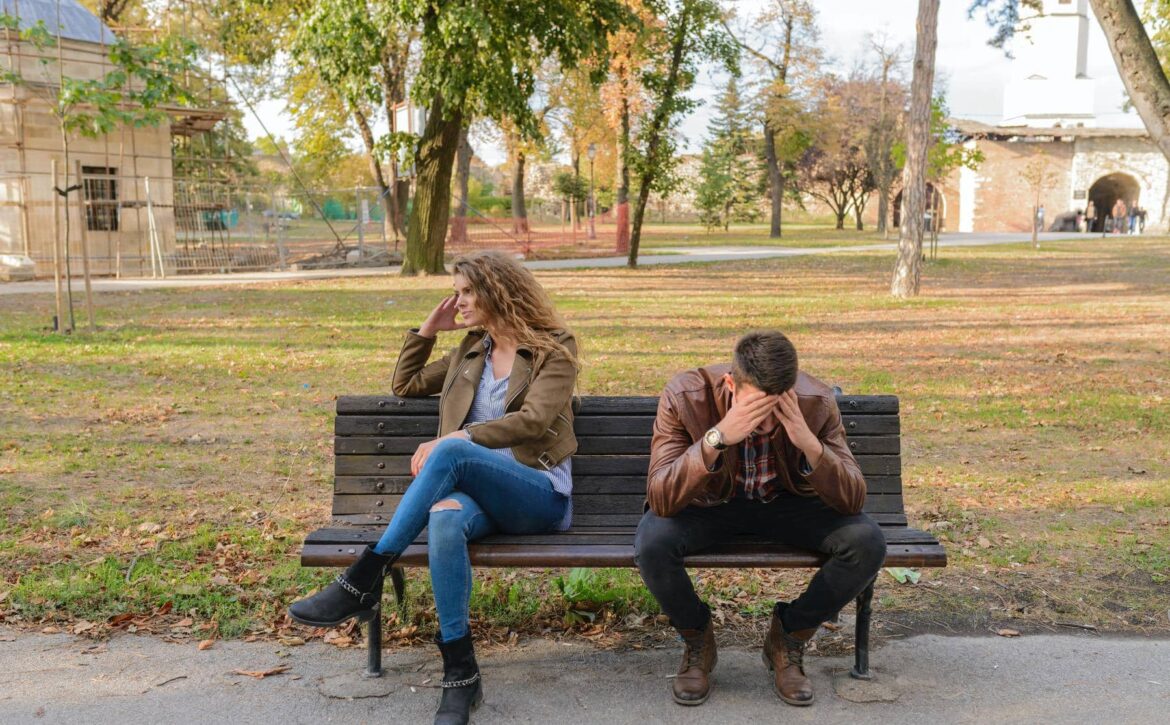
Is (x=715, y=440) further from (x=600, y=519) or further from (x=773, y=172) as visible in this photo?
(x=773, y=172)

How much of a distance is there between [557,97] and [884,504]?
3843 cm

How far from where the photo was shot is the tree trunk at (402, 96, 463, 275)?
843 inches

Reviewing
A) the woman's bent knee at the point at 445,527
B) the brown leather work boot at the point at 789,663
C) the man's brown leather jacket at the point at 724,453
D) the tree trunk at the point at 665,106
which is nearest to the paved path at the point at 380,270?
the tree trunk at the point at 665,106

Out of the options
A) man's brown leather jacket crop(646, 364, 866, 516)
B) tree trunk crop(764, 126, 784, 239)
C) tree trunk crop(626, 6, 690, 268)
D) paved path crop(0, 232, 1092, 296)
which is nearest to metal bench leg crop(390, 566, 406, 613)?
man's brown leather jacket crop(646, 364, 866, 516)

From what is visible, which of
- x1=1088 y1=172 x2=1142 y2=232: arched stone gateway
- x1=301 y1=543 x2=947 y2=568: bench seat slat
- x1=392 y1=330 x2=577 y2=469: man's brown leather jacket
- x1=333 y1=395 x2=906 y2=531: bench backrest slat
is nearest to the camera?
x1=301 y1=543 x2=947 y2=568: bench seat slat

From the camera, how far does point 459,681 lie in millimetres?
3557

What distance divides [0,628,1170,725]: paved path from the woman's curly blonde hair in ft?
3.77

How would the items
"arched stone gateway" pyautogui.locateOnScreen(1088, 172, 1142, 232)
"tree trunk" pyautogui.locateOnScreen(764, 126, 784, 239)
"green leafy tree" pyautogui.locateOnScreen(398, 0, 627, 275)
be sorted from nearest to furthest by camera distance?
"green leafy tree" pyautogui.locateOnScreen(398, 0, 627, 275) → "tree trunk" pyautogui.locateOnScreen(764, 126, 784, 239) → "arched stone gateway" pyautogui.locateOnScreen(1088, 172, 1142, 232)

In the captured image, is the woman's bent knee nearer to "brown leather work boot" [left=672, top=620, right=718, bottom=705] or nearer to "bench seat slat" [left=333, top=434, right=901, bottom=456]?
"bench seat slat" [left=333, top=434, right=901, bottom=456]

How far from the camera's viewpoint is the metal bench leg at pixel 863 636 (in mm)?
3857

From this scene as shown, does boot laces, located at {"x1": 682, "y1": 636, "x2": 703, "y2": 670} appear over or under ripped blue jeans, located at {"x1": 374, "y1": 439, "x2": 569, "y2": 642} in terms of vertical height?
under

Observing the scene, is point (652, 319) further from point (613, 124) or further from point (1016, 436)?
point (613, 124)

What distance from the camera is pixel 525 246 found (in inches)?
1240

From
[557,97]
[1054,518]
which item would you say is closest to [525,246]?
[557,97]
